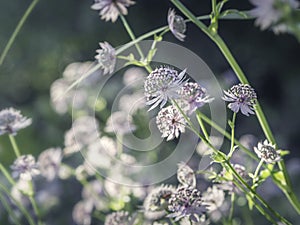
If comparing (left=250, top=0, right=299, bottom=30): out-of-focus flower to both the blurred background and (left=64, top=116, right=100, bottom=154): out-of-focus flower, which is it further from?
the blurred background

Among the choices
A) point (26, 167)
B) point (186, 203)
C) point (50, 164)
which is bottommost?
point (186, 203)

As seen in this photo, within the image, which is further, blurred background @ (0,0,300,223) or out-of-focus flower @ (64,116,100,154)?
blurred background @ (0,0,300,223)

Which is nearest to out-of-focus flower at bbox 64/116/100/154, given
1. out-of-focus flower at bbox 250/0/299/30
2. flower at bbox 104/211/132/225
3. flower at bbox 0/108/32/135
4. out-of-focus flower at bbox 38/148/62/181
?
out-of-focus flower at bbox 38/148/62/181

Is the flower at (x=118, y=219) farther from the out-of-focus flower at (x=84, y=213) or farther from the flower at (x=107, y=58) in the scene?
the out-of-focus flower at (x=84, y=213)

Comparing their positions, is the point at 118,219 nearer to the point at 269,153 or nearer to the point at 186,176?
the point at 186,176

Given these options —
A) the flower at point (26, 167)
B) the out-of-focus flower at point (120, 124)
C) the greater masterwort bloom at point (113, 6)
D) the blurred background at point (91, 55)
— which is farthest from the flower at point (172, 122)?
the blurred background at point (91, 55)

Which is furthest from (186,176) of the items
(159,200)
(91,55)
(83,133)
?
(91,55)
